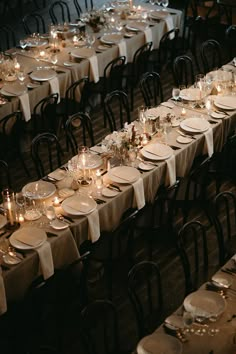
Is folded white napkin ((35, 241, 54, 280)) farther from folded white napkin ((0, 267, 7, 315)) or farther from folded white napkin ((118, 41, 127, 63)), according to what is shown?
folded white napkin ((118, 41, 127, 63))

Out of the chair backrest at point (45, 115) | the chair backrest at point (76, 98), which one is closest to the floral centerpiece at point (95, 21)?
the chair backrest at point (76, 98)

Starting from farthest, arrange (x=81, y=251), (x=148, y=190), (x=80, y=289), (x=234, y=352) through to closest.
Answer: (x=148, y=190) → (x=81, y=251) → (x=80, y=289) → (x=234, y=352)

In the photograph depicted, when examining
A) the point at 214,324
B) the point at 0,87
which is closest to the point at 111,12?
the point at 0,87

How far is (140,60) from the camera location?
32.2ft

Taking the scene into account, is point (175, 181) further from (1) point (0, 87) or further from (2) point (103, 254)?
(1) point (0, 87)

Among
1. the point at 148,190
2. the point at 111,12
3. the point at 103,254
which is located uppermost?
the point at 111,12

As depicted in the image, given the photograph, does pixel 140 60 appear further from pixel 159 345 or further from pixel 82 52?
pixel 159 345

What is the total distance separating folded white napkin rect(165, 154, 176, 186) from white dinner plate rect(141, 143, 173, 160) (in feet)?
0.17

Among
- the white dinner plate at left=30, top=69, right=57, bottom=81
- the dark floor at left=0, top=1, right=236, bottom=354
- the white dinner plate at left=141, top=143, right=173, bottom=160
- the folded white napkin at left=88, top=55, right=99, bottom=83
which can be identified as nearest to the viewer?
the dark floor at left=0, top=1, right=236, bottom=354

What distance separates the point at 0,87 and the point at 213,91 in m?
2.80

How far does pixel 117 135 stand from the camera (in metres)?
7.22

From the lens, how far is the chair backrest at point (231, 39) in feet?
32.9

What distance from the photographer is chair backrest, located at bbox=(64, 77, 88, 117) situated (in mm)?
8844

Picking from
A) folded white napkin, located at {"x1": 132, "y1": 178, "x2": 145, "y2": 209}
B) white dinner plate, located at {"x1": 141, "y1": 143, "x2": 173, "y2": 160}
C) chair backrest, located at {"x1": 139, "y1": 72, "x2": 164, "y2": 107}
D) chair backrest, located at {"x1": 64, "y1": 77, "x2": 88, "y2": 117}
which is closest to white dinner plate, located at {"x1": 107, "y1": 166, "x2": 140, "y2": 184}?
folded white napkin, located at {"x1": 132, "y1": 178, "x2": 145, "y2": 209}
